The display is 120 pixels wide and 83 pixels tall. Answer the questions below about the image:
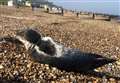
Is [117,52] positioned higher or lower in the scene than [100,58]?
lower

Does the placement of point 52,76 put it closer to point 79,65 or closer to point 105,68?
point 79,65

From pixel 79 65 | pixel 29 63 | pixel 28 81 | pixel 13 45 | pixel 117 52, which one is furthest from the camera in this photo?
pixel 117 52

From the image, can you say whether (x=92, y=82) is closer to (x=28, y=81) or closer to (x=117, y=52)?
(x=28, y=81)

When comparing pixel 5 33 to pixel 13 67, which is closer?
pixel 13 67

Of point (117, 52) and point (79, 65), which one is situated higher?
point (79, 65)

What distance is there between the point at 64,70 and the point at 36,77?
2.98ft

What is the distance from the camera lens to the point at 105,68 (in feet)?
42.9

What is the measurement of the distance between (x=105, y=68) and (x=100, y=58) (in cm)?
210

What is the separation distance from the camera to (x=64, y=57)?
11414 millimetres

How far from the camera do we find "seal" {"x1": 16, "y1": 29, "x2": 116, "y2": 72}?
1114 centimetres

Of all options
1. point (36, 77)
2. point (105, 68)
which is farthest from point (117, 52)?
point (36, 77)

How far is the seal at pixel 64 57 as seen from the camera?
11141 millimetres

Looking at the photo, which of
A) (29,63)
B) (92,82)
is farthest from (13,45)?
(92,82)

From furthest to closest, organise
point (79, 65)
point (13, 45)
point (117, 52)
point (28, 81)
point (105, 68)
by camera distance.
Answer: point (117, 52), point (13, 45), point (105, 68), point (79, 65), point (28, 81)
